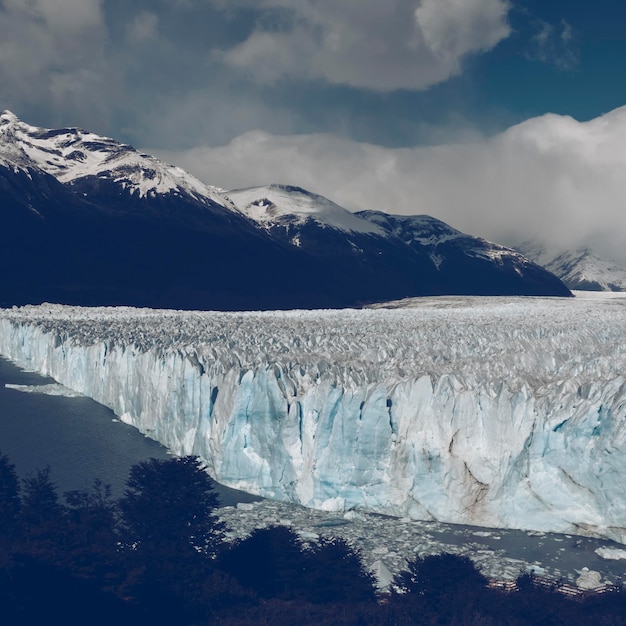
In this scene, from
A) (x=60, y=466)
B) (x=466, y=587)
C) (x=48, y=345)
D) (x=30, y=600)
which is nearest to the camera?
(x=30, y=600)

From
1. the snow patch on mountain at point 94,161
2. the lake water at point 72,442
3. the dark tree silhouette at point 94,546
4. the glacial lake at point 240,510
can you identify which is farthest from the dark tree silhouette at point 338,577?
the snow patch on mountain at point 94,161

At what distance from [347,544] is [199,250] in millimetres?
80537

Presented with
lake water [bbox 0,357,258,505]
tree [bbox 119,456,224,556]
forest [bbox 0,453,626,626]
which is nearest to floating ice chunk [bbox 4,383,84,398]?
lake water [bbox 0,357,258,505]

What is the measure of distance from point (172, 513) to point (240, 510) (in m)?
2.95

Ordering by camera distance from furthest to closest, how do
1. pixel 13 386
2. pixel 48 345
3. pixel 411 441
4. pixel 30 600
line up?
pixel 48 345
pixel 13 386
pixel 411 441
pixel 30 600

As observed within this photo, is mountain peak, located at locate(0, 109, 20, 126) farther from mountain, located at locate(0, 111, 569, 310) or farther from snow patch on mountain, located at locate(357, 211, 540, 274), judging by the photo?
snow patch on mountain, located at locate(357, 211, 540, 274)

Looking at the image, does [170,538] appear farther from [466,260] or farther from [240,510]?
[466,260]

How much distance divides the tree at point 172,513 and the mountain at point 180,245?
5382cm

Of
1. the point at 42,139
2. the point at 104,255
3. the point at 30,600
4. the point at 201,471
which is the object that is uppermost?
the point at 42,139

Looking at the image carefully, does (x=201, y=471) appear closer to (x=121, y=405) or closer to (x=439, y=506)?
(x=439, y=506)

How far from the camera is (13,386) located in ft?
99.0

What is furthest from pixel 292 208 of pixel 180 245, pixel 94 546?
pixel 94 546

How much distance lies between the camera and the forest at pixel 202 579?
10.7 meters

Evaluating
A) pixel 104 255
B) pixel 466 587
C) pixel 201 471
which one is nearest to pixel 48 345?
pixel 201 471
